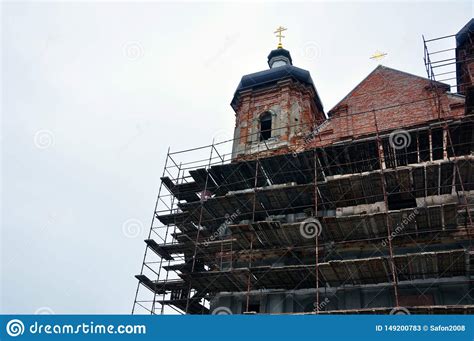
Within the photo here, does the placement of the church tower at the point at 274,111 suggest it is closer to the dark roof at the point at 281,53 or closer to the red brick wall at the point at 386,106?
the red brick wall at the point at 386,106

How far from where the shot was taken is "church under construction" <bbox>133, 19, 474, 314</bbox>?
15398 mm

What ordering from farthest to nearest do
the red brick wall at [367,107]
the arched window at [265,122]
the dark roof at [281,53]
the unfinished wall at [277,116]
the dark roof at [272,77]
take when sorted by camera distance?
the dark roof at [281,53] < the dark roof at [272,77] < the arched window at [265,122] < the unfinished wall at [277,116] < the red brick wall at [367,107]

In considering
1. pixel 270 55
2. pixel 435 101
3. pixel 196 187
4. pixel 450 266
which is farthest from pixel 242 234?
pixel 270 55

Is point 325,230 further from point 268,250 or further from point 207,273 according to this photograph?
point 207,273

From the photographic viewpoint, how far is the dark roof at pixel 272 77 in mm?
25234

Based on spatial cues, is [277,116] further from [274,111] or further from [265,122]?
[265,122]

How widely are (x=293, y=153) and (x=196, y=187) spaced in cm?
499

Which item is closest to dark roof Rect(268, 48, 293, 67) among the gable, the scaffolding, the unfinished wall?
the unfinished wall

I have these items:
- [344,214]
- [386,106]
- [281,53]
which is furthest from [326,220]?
[281,53]

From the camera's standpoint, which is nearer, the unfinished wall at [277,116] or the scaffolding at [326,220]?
the scaffolding at [326,220]

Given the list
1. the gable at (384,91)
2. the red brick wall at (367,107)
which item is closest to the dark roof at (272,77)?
the red brick wall at (367,107)

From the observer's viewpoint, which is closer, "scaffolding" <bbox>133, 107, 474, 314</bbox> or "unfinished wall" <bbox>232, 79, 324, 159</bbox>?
"scaffolding" <bbox>133, 107, 474, 314</bbox>

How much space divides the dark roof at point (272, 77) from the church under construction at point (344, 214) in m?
2.66

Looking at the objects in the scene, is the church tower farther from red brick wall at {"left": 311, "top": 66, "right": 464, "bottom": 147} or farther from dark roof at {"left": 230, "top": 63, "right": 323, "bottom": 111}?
red brick wall at {"left": 311, "top": 66, "right": 464, "bottom": 147}
